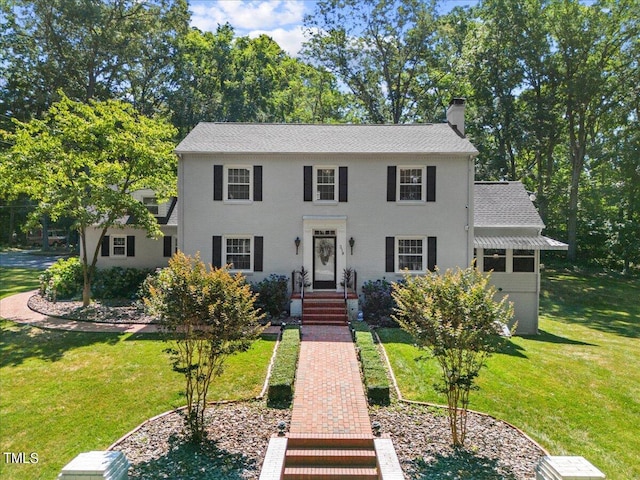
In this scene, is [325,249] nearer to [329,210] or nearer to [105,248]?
[329,210]

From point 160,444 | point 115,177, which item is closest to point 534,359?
point 160,444

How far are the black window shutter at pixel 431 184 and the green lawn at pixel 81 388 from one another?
29.2 feet

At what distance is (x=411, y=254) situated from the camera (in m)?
16.5

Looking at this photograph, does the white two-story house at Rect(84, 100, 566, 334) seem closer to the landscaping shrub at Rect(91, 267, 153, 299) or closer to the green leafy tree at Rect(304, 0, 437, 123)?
the landscaping shrub at Rect(91, 267, 153, 299)

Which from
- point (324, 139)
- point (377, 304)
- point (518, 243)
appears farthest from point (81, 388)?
point (518, 243)

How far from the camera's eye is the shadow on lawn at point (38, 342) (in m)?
10.9

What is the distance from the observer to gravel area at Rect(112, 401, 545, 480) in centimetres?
629

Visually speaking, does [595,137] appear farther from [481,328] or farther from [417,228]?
[481,328]

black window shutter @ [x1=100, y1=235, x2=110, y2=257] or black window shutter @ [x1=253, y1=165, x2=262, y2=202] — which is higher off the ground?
black window shutter @ [x1=253, y1=165, x2=262, y2=202]

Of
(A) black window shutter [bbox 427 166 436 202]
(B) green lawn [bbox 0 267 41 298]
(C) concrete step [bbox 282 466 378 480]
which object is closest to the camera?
(C) concrete step [bbox 282 466 378 480]

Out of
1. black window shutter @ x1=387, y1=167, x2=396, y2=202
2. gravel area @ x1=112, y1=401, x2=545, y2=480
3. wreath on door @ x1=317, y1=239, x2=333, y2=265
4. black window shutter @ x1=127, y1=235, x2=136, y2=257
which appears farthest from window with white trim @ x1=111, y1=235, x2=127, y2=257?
gravel area @ x1=112, y1=401, x2=545, y2=480

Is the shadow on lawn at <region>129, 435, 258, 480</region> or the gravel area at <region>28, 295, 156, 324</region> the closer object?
the shadow on lawn at <region>129, 435, 258, 480</region>

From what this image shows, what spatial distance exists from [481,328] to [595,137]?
35061 millimetres

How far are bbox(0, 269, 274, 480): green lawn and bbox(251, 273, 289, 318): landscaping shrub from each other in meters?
2.95
